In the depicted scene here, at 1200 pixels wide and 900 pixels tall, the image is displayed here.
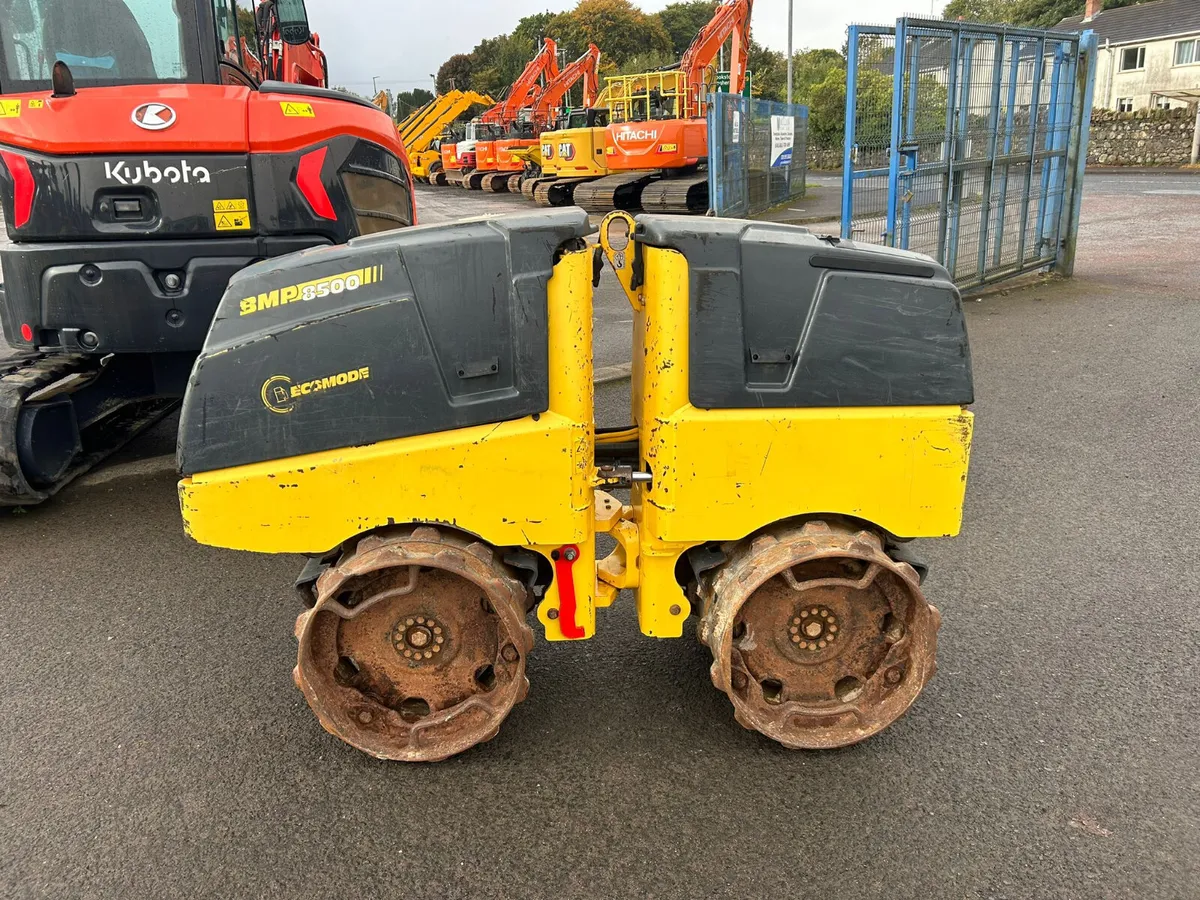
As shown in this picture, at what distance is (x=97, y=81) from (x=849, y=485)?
4.06m

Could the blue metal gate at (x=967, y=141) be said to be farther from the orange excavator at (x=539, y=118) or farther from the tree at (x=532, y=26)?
the tree at (x=532, y=26)

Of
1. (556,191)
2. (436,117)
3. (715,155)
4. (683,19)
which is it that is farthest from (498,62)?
(715,155)

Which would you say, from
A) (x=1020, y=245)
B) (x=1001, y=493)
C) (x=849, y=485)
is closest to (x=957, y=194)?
(x=1020, y=245)

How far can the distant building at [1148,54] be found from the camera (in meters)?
43.8

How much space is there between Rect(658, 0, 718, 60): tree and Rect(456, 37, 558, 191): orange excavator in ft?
168

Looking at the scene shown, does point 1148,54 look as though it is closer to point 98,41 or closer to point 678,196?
point 678,196

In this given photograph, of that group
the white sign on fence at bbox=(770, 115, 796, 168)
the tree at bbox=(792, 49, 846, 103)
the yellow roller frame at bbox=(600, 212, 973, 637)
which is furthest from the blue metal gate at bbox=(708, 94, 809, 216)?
the tree at bbox=(792, 49, 846, 103)

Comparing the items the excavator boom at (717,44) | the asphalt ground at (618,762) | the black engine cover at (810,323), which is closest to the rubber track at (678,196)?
the excavator boom at (717,44)

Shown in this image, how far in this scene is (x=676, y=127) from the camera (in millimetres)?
21391

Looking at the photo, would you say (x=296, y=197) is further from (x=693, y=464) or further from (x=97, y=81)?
(x=693, y=464)

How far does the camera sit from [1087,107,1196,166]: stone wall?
34.3 metres

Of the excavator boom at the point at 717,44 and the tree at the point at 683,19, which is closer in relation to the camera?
the excavator boom at the point at 717,44

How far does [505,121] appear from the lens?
33.3 metres

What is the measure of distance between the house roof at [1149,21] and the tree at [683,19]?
37018 millimetres
